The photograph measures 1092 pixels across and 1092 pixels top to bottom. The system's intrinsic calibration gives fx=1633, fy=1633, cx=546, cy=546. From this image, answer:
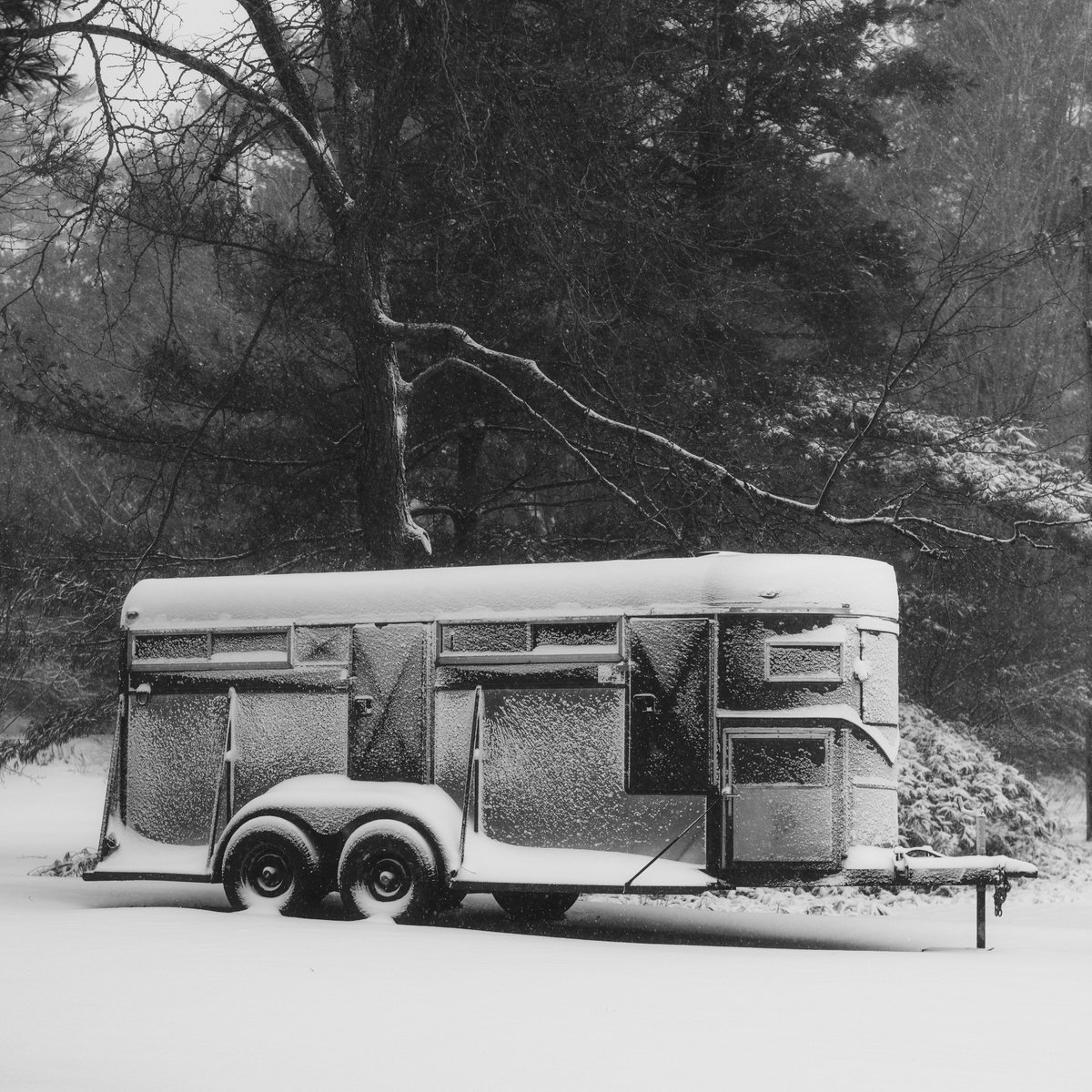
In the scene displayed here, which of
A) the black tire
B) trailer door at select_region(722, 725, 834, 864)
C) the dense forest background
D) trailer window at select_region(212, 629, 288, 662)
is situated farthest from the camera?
the dense forest background

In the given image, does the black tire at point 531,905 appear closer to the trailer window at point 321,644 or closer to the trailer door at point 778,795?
the trailer window at point 321,644

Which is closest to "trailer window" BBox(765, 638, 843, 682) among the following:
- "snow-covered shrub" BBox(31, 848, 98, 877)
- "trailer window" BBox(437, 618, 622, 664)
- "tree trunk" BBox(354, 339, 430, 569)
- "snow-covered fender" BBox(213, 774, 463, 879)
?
"trailer window" BBox(437, 618, 622, 664)

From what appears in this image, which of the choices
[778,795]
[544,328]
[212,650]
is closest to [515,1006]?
[778,795]

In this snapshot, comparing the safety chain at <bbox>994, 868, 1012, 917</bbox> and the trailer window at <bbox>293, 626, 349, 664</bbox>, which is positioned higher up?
the trailer window at <bbox>293, 626, 349, 664</bbox>

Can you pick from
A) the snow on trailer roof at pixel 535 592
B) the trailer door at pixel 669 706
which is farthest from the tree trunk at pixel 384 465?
the trailer door at pixel 669 706

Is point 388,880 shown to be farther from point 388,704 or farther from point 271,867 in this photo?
point 388,704

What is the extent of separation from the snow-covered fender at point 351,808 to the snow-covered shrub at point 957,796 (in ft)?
24.7

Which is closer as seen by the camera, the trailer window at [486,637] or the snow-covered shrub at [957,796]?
the trailer window at [486,637]

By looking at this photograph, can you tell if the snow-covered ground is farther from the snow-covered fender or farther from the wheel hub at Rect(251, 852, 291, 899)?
the snow-covered fender

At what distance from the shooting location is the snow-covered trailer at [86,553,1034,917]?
10609 mm

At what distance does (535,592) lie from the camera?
36.9 feet

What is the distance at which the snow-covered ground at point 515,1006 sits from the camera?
6.62 metres

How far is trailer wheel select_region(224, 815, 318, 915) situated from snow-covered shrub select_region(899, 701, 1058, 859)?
788 centimetres

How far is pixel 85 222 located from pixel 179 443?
3.75 meters
